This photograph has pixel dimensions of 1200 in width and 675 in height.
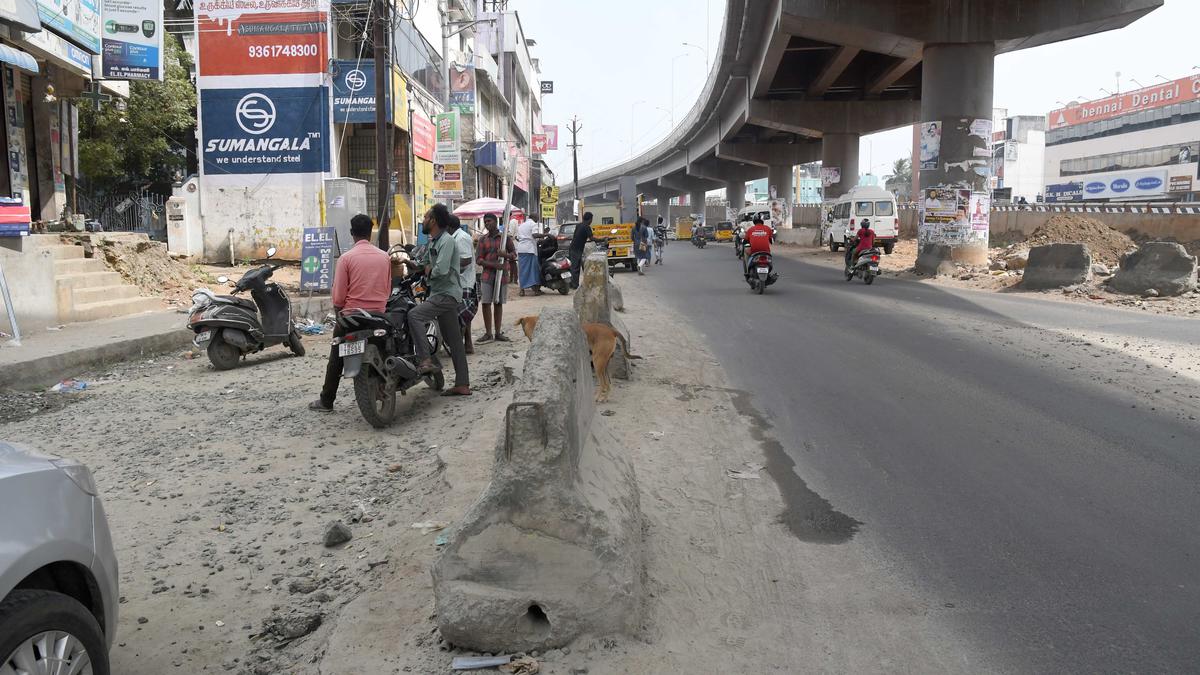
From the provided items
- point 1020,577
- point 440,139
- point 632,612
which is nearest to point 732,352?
point 1020,577

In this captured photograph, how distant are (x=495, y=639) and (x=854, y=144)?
4406cm

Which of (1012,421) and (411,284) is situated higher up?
(411,284)

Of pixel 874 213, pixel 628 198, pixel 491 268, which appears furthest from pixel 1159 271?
pixel 628 198

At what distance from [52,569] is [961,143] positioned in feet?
78.1

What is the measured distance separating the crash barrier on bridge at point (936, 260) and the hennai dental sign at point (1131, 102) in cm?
5878

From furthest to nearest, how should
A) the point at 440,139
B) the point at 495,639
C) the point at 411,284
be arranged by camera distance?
the point at 440,139 < the point at 411,284 < the point at 495,639

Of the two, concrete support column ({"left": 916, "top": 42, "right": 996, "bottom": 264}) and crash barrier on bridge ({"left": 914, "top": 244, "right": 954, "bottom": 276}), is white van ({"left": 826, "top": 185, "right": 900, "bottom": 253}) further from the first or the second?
concrete support column ({"left": 916, "top": 42, "right": 996, "bottom": 264})

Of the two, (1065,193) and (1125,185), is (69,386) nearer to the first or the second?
(1125,185)

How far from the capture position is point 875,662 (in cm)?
332

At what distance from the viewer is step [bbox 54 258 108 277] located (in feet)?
43.8

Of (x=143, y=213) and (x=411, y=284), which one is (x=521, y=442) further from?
(x=143, y=213)

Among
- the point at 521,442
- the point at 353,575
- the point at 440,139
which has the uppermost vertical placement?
the point at 440,139

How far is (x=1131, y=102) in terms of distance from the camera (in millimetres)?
73938

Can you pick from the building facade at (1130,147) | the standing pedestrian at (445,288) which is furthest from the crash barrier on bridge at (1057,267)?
the building facade at (1130,147)
